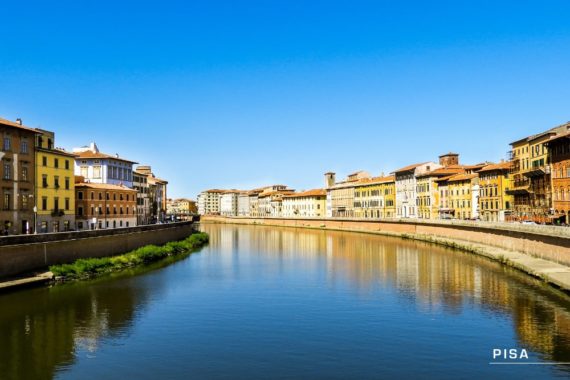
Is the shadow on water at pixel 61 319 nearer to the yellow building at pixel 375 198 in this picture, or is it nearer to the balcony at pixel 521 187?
the balcony at pixel 521 187

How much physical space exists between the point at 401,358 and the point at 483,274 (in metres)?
24.8

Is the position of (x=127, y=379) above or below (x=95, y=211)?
below

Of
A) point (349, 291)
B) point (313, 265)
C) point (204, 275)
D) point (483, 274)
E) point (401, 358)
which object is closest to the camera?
point (401, 358)

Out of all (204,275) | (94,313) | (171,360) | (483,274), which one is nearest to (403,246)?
(483,274)

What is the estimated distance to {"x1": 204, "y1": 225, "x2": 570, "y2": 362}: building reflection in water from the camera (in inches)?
1055

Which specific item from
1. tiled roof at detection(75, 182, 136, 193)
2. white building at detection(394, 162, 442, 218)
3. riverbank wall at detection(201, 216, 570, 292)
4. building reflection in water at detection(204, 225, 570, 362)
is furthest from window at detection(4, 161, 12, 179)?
white building at detection(394, 162, 442, 218)

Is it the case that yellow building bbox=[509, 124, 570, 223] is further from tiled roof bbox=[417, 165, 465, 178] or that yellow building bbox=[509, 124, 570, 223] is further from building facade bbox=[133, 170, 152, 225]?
building facade bbox=[133, 170, 152, 225]

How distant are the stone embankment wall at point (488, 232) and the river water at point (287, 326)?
3.65 m

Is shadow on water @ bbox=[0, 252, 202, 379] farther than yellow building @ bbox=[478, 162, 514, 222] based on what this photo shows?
No

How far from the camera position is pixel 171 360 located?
74.4ft

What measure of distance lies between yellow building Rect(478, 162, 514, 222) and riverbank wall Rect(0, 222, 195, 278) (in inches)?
2010

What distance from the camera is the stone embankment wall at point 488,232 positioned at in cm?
4278

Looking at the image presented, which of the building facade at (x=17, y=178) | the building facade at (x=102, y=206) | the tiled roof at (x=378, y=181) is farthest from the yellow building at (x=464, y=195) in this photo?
the building facade at (x=17, y=178)

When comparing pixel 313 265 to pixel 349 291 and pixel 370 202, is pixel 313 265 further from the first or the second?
pixel 370 202
